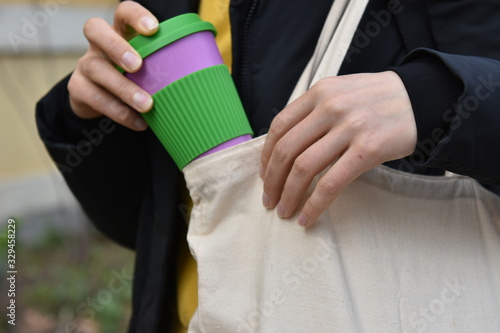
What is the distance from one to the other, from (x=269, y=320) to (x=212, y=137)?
11.1 inches

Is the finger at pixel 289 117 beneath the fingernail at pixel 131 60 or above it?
beneath

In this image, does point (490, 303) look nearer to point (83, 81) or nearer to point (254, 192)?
point (254, 192)

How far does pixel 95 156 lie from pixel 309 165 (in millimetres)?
555

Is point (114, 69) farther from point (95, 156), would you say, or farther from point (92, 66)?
point (95, 156)

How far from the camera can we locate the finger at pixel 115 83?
2.99ft

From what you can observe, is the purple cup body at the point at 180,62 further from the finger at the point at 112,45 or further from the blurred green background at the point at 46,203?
the blurred green background at the point at 46,203

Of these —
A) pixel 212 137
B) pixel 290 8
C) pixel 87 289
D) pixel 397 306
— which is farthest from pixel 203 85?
pixel 87 289

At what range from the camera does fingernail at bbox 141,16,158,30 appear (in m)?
0.89

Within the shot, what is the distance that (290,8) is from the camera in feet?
3.09

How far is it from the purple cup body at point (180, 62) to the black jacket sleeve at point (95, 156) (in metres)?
0.28

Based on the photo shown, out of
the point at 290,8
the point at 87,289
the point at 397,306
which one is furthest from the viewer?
the point at 87,289

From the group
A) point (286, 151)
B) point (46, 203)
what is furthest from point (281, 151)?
point (46, 203)

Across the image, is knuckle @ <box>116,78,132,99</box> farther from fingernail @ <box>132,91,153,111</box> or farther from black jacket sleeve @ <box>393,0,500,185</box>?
black jacket sleeve @ <box>393,0,500,185</box>

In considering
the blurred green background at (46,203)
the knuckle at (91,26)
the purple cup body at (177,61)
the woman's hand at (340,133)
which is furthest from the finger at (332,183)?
the blurred green background at (46,203)
